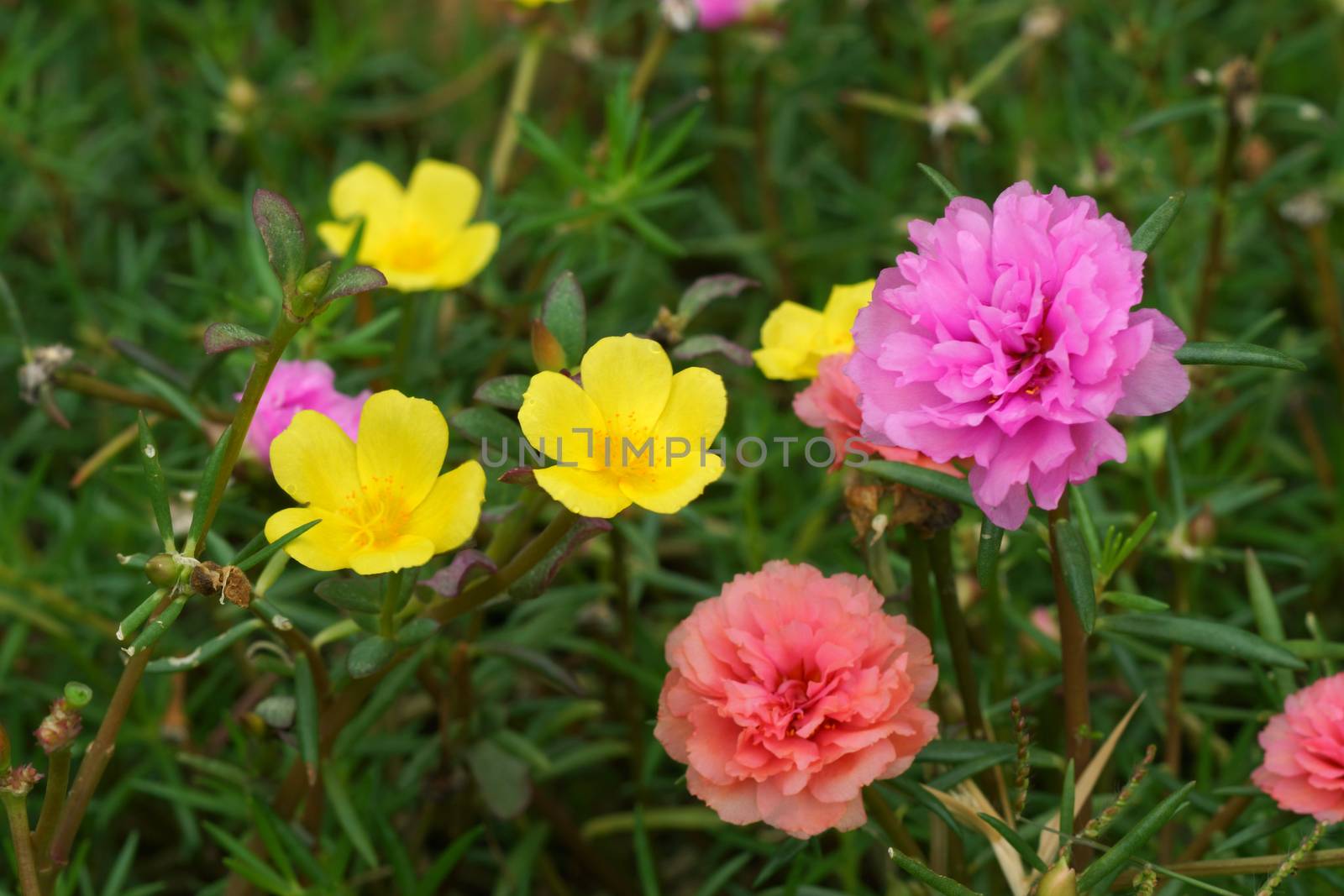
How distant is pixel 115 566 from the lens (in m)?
1.68

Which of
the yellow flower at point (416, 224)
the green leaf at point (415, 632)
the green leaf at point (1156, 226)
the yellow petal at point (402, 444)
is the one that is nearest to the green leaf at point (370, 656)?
Result: the green leaf at point (415, 632)

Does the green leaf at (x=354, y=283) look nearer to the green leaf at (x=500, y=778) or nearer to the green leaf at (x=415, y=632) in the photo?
the green leaf at (x=415, y=632)

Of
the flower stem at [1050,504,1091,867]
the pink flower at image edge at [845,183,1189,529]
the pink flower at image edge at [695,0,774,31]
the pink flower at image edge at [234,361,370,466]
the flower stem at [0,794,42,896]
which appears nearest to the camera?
the pink flower at image edge at [845,183,1189,529]

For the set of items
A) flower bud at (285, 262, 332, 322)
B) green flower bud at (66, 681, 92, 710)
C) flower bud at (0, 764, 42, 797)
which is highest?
flower bud at (285, 262, 332, 322)

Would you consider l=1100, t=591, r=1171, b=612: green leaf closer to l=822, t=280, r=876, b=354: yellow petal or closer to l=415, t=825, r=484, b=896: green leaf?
l=822, t=280, r=876, b=354: yellow petal

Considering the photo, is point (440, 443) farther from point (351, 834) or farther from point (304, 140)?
point (304, 140)

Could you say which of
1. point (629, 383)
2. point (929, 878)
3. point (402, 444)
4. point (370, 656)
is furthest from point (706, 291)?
point (929, 878)

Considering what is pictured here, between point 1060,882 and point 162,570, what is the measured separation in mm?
674

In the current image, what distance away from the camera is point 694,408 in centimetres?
101

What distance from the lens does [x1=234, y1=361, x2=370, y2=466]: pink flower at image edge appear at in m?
1.17

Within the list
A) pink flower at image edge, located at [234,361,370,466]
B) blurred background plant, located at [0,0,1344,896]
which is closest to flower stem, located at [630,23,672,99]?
blurred background plant, located at [0,0,1344,896]

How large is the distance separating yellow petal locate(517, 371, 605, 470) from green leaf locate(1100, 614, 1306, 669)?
0.45 m

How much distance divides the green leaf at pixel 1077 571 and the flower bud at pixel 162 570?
65 centimetres

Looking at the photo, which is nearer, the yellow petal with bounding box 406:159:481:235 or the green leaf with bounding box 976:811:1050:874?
the green leaf with bounding box 976:811:1050:874
